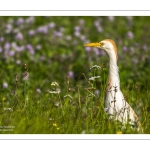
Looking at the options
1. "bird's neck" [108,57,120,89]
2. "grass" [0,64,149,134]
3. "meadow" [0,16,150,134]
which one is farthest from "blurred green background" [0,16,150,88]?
"bird's neck" [108,57,120,89]

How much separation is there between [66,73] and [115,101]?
2676 mm

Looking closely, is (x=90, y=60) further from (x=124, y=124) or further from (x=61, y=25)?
(x=124, y=124)

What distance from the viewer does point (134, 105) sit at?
20.3ft

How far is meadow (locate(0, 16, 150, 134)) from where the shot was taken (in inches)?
226

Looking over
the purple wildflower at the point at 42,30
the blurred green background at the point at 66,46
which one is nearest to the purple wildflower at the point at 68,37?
the blurred green background at the point at 66,46

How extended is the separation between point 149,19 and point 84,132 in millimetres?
4765

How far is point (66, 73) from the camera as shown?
8.18 m

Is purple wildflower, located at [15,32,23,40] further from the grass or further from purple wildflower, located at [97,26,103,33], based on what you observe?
the grass

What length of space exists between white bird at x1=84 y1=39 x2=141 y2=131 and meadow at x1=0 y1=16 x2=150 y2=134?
7 cm

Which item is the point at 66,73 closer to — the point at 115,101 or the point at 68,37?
the point at 68,37

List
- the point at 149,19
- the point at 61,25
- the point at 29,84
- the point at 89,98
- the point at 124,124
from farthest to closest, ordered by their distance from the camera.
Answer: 1. the point at 149,19
2. the point at 61,25
3. the point at 29,84
4. the point at 89,98
5. the point at 124,124

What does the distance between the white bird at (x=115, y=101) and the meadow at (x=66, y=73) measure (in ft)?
0.23

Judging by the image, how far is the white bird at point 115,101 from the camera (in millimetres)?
5613
